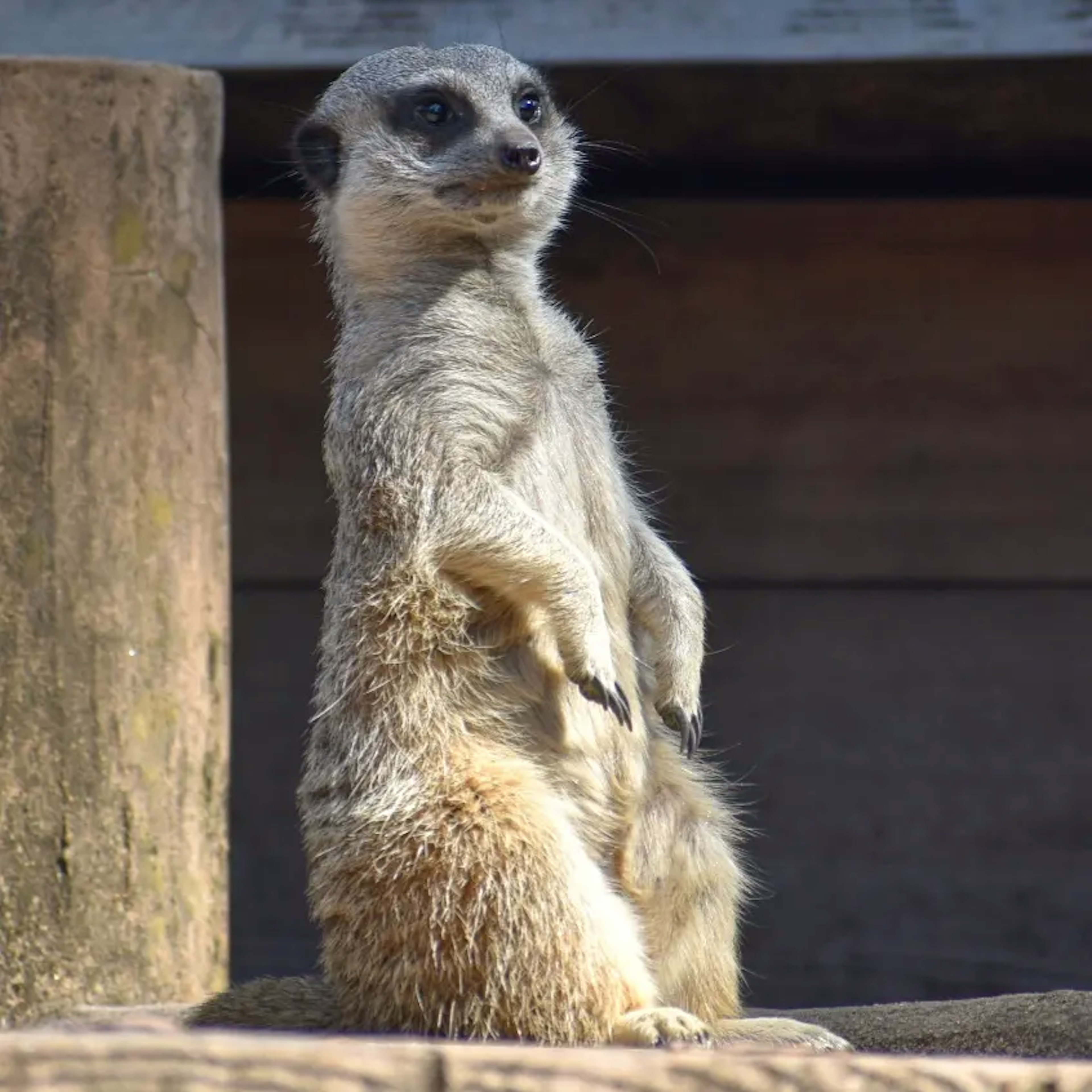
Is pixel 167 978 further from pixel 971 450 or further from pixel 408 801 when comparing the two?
pixel 971 450

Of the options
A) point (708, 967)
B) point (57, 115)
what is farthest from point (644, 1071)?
point (57, 115)

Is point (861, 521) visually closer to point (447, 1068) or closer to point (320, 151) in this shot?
point (320, 151)

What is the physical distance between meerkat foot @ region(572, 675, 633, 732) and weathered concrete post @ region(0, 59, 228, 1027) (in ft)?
3.36

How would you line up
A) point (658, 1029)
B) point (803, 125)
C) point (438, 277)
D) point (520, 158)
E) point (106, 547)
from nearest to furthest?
point (658, 1029), point (520, 158), point (438, 277), point (106, 547), point (803, 125)

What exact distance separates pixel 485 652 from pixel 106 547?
3.05ft

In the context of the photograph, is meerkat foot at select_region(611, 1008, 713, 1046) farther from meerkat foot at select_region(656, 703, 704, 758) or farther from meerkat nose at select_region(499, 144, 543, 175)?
meerkat nose at select_region(499, 144, 543, 175)

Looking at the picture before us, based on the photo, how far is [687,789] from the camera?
10.5ft

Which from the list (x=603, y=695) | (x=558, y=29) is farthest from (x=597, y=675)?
(x=558, y=29)

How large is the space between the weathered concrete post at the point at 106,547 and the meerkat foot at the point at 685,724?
0.93 m

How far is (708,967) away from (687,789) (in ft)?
0.89

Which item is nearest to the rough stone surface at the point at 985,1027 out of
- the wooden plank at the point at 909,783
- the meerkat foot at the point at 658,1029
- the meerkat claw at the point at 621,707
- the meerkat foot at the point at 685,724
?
the meerkat foot at the point at 658,1029

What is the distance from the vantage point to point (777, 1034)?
2936 mm

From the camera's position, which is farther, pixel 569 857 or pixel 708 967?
pixel 708 967

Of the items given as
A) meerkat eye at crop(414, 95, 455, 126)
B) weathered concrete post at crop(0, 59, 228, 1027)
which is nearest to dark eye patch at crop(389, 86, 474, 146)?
meerkat eye at crop(414, 95, 455, 126)
